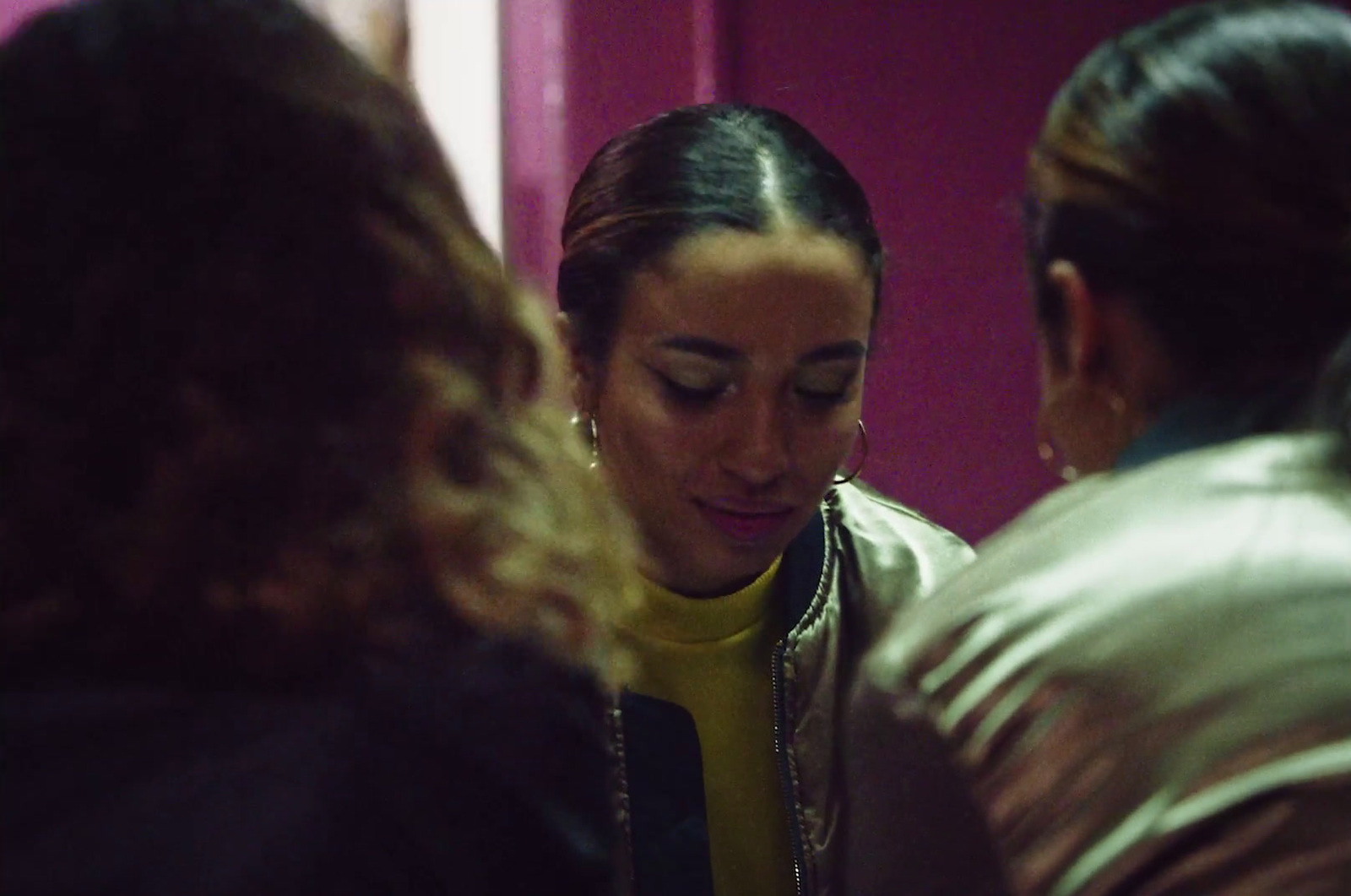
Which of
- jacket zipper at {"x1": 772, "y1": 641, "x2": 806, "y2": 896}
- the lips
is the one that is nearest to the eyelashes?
the lips

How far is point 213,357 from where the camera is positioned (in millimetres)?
614

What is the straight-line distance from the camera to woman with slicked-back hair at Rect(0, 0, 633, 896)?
574 millimetres

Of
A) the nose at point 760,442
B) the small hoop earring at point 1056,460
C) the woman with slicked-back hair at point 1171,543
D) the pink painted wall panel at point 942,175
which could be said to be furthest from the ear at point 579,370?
the pink painted wall panel at point 942,175

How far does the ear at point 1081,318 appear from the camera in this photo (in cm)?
85

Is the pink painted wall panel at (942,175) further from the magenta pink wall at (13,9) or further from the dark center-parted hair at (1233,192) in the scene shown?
the dark center-parted hair at (1233,192)

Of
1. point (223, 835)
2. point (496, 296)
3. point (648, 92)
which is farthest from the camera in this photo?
point (648, 92)

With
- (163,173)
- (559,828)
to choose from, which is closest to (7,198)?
(163,173)

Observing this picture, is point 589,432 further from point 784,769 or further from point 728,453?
point 784,769

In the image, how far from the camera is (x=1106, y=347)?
0.85 meters

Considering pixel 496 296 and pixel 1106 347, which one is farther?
pixel 1106 347

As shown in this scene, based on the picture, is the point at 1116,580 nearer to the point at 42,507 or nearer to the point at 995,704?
the point at 995,704

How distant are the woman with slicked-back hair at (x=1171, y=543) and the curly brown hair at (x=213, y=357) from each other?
0.22 m

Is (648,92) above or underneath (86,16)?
underneath

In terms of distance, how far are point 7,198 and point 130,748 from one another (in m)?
0.24
